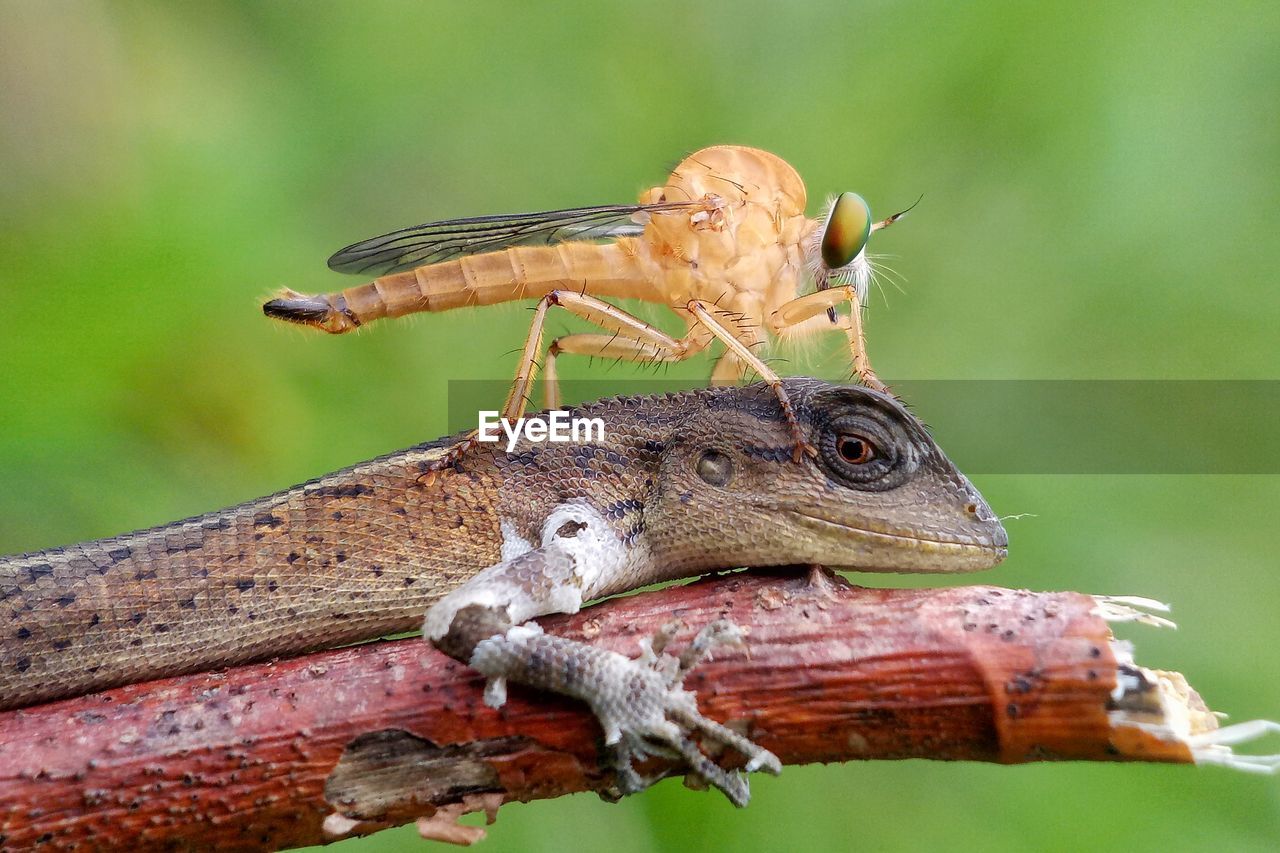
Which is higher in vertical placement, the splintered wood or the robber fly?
the robber fly

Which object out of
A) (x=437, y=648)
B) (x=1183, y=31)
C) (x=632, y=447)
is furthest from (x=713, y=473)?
(x=1183, y=31)

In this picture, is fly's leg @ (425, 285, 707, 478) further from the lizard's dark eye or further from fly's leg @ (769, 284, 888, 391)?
the lizard's dark eye

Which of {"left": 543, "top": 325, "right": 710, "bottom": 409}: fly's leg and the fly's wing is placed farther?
the fly's wing

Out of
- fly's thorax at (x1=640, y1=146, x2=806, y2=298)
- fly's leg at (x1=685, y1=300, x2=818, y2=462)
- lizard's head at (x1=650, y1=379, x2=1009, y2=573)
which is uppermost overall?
fly's thorax at (x1=640, y1=146, x2=806, y2=298)

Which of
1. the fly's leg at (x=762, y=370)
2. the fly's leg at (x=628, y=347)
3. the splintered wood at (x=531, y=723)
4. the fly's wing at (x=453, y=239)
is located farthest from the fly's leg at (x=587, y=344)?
the splintered wood at (x=531, y=723)

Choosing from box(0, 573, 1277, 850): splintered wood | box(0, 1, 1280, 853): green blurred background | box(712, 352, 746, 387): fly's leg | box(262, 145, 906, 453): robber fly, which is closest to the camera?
box(0, 573, 1277, 850): splintered wood

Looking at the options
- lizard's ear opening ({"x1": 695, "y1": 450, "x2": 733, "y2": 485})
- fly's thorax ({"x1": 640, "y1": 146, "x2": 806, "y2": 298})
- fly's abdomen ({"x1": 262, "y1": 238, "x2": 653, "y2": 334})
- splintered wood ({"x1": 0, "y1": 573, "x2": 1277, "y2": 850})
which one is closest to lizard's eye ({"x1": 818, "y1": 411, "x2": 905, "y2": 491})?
lizard's ear opening ({"x1": 695, "y1": 450, "x2": 733, "y2": 485})

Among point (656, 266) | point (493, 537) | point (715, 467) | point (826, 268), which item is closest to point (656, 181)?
point (656, 266)
